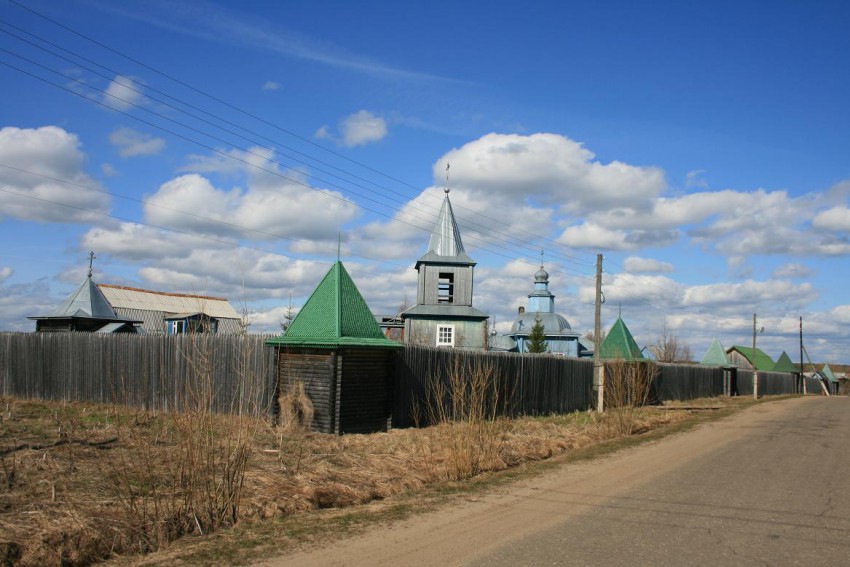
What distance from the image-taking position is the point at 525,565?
5.69 m

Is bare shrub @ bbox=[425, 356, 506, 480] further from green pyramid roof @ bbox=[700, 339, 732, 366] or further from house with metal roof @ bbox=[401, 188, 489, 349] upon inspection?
green pyramid roof @ bbox=[700, 339, 732, 366]

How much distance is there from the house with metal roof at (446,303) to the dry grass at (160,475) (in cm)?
2110

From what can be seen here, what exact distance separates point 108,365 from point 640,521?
14885 millimetres

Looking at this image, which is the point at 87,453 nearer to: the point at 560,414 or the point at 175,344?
the point at 175,344

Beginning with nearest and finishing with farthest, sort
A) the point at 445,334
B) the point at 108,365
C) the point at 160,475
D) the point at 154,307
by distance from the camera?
the point at 160,475, the point at 108,365, the point at 445,334, the point at 154,307

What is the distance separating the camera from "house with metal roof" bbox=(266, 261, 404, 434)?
46.1 feet

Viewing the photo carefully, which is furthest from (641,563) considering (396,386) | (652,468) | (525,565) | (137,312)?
(137,312)

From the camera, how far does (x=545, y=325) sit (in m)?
55.3

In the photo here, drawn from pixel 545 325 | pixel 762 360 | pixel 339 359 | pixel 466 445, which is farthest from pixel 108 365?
pixel 762 360

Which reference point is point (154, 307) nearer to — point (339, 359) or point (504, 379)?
point (504, 379)

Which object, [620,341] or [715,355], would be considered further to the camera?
[715,355]

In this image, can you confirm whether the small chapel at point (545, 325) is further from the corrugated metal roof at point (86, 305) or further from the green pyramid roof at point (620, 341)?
the corrugated metal roof at point (86, 305)

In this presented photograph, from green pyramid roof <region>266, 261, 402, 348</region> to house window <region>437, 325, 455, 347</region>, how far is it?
20981 millimetres

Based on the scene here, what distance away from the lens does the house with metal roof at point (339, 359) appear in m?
14.0
